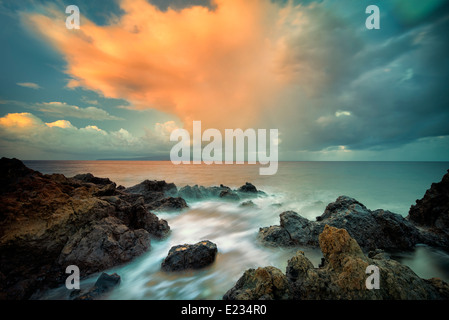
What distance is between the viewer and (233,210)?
45.2 feet

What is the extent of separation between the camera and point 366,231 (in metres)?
6.68

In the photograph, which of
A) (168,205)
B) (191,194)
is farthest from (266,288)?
(191,194)

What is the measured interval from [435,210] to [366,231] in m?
4.36

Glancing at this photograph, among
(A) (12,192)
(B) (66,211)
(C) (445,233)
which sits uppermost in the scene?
(A) (12,192)

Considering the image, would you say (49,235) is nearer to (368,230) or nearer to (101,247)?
(101,247)

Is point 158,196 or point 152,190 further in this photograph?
point 152,190

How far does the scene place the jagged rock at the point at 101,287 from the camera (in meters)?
4.34

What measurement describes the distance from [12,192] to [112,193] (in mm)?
4188

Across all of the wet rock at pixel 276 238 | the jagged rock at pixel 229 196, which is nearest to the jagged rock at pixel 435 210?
the wet rock at pixel 276 238

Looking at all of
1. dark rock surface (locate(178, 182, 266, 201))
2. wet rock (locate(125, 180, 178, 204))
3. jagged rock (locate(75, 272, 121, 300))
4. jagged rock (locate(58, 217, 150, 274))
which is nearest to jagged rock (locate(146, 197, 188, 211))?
wet rock (locate(125, 180, 178, 204))

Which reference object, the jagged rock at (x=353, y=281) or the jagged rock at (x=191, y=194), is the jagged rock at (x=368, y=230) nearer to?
the jagged rock at (x=353, y=281)
